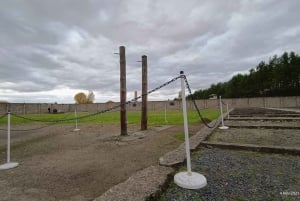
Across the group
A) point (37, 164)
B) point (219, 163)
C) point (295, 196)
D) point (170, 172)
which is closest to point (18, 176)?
point (37, 164)

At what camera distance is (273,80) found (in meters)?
41.7

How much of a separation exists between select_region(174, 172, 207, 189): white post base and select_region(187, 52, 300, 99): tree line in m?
38.6

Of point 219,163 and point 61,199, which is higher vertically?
point 219,163

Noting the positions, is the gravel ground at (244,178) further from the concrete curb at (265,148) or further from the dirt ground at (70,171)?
the dirt ground at (70,171)

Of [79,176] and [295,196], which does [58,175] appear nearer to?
[79,176]

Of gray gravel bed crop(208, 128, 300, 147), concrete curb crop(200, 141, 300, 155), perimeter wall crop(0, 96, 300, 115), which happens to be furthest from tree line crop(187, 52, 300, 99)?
concrete curb crop(200, 141, 300, 155)

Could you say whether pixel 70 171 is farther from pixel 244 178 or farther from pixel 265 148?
pixel 265 148

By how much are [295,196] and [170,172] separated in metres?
1.52

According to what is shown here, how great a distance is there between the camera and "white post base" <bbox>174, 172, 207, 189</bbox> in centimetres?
237

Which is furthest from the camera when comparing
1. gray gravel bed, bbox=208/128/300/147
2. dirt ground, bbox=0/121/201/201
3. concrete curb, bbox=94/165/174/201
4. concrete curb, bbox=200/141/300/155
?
gray gravel bed, bbox=208/128/300/147

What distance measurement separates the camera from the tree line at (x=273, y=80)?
38.2 metres

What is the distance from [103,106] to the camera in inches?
1625

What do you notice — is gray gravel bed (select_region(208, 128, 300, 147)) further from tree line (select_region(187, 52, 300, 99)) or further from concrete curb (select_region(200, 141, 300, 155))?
tree line (select_region(187, 52, 300, 99))

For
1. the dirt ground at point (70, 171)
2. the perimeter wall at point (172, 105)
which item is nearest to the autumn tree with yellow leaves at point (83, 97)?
the perimeter wall at point (172, 105)
